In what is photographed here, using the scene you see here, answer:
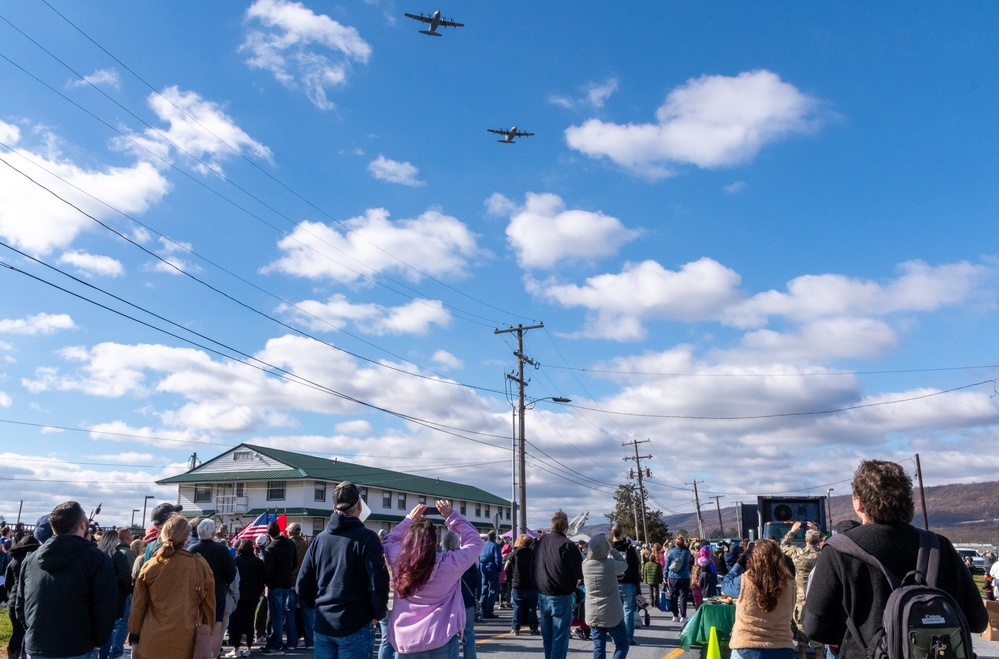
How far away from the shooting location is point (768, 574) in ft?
21.0

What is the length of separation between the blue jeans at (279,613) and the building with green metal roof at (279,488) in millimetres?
42209

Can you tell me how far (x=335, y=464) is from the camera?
6350cm

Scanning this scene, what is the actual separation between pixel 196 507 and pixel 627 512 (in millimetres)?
39236

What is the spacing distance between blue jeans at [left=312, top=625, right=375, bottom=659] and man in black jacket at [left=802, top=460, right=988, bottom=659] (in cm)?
350

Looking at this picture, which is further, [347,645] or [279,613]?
[279,613]

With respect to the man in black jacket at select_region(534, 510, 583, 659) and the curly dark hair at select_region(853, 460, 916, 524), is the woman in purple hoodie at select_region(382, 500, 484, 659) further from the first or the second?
the man in black jacket at select_region(534, 510, 583, 659)

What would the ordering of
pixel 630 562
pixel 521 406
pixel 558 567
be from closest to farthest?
pixel 558 567 → pixel 630 562 → pixel 521 406

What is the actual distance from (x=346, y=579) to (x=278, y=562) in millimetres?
6101

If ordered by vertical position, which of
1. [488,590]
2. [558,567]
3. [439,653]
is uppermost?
[558,567]

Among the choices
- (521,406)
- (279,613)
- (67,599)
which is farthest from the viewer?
(521,406)

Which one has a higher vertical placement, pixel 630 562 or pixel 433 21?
pixel 433 21

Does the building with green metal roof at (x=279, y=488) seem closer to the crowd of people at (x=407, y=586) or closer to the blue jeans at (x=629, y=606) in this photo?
the blue jeans at (x=629, y=606)

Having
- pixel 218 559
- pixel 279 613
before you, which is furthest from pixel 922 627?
pixel 279 613

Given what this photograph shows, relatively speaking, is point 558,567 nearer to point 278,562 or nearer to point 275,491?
point 278,562
